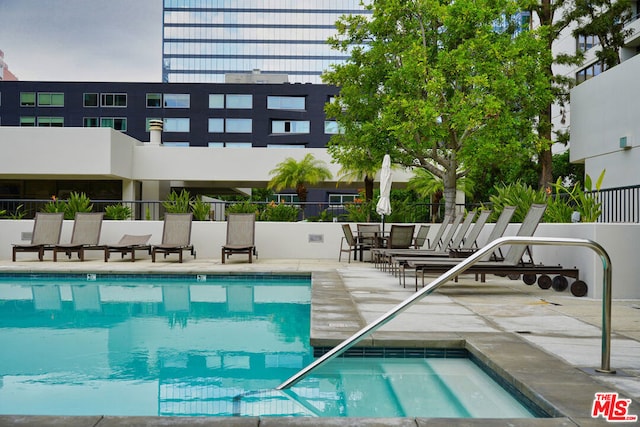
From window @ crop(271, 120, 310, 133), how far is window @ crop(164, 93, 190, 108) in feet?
24.6

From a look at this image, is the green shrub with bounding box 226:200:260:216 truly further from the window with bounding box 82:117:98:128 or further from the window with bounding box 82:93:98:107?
the window with bounding box 82:93:98:107

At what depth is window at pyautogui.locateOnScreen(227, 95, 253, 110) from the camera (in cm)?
5194

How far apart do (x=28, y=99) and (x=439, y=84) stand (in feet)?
141

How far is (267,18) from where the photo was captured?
90.4 meters

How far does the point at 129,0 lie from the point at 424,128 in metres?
82.8

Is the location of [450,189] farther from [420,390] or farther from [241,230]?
[420,390]

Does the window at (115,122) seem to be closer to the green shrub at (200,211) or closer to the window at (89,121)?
the window at (89,121)

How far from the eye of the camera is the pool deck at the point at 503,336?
3.12 metres

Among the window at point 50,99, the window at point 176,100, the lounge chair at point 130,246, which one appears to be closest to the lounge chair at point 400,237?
the lounge chair at point 130,246

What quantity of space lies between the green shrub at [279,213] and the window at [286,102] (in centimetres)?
3568

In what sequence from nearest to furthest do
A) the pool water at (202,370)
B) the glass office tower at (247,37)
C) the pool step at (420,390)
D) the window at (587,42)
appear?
1. the pool step at (420,390)
2. the pool water at (202,370)
3. the window at (587,42)
4. the glass office tower at (247,37)

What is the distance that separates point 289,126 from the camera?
52531 mm

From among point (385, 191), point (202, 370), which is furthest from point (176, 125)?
point (202, 370)

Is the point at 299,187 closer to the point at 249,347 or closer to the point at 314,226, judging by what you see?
the point at 314,226
